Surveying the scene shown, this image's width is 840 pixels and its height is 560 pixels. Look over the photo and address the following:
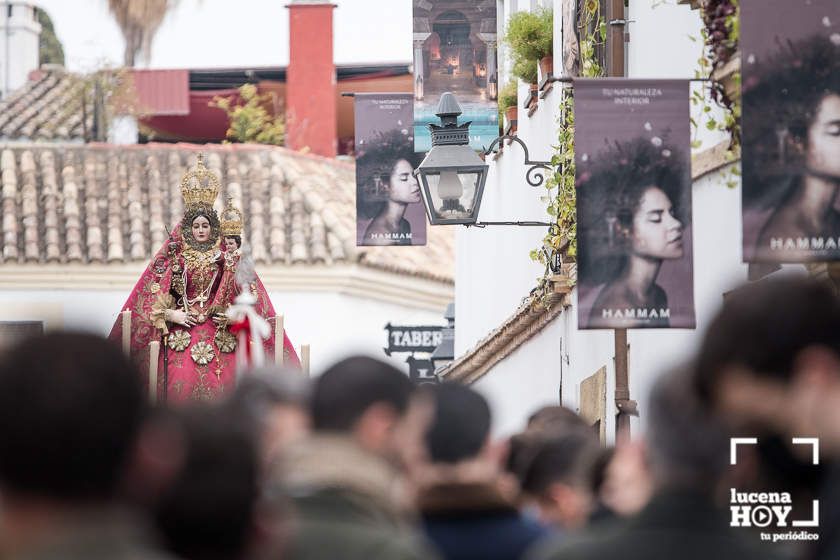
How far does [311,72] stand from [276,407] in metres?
31.7

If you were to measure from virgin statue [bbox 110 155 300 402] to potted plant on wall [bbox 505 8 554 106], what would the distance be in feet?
12.9

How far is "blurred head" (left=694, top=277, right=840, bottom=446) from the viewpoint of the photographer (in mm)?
4316

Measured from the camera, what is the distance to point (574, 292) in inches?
623

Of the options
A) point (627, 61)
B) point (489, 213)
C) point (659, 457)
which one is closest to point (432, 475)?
point (659, 457)

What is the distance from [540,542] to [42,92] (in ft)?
108

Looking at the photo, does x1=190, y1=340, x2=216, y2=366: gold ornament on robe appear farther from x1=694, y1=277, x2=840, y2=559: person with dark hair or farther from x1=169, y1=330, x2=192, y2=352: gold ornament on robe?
x1=694, y1=277, x2=840, y2=559: person with dark hair

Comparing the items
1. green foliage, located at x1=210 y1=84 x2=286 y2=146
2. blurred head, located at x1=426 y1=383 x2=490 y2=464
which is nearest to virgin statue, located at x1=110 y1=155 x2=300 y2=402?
blurred head, located at x1=426 y1=383 x2=490 y2=464

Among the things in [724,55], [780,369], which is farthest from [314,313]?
[780,369]

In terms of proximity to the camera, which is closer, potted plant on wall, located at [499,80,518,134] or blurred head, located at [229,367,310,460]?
blurred head, located at [229,367,310,460]

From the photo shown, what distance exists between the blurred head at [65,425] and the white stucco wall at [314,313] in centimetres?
2510

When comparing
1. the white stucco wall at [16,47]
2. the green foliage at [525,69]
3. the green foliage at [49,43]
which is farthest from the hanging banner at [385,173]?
the green foliage at [49,43]

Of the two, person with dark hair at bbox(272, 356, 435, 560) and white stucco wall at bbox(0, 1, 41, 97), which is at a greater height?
white stucco wall at bbox(0, 1, 41, 97)

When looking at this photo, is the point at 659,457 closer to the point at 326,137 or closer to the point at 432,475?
the point at 432,475

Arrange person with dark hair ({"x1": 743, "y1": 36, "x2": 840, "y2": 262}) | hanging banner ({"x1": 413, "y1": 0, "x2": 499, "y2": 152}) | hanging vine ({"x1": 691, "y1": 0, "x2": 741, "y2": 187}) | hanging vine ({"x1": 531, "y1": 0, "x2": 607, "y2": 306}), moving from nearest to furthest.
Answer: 1. person with dark hair ({"x1": 743, "y1": 36, "x2": 840, "y2": 262})
2. hanging vine ({"x1": 691, "y1": 0, "x2": 741, "y2": 187})
3. hanging vine ({"x1": 531, "y1": 0, "x2": 607, "y2": 306})
4. hanging banner ({"x1": 413, "y1": 0, "x2": 499, "y2": 152})
